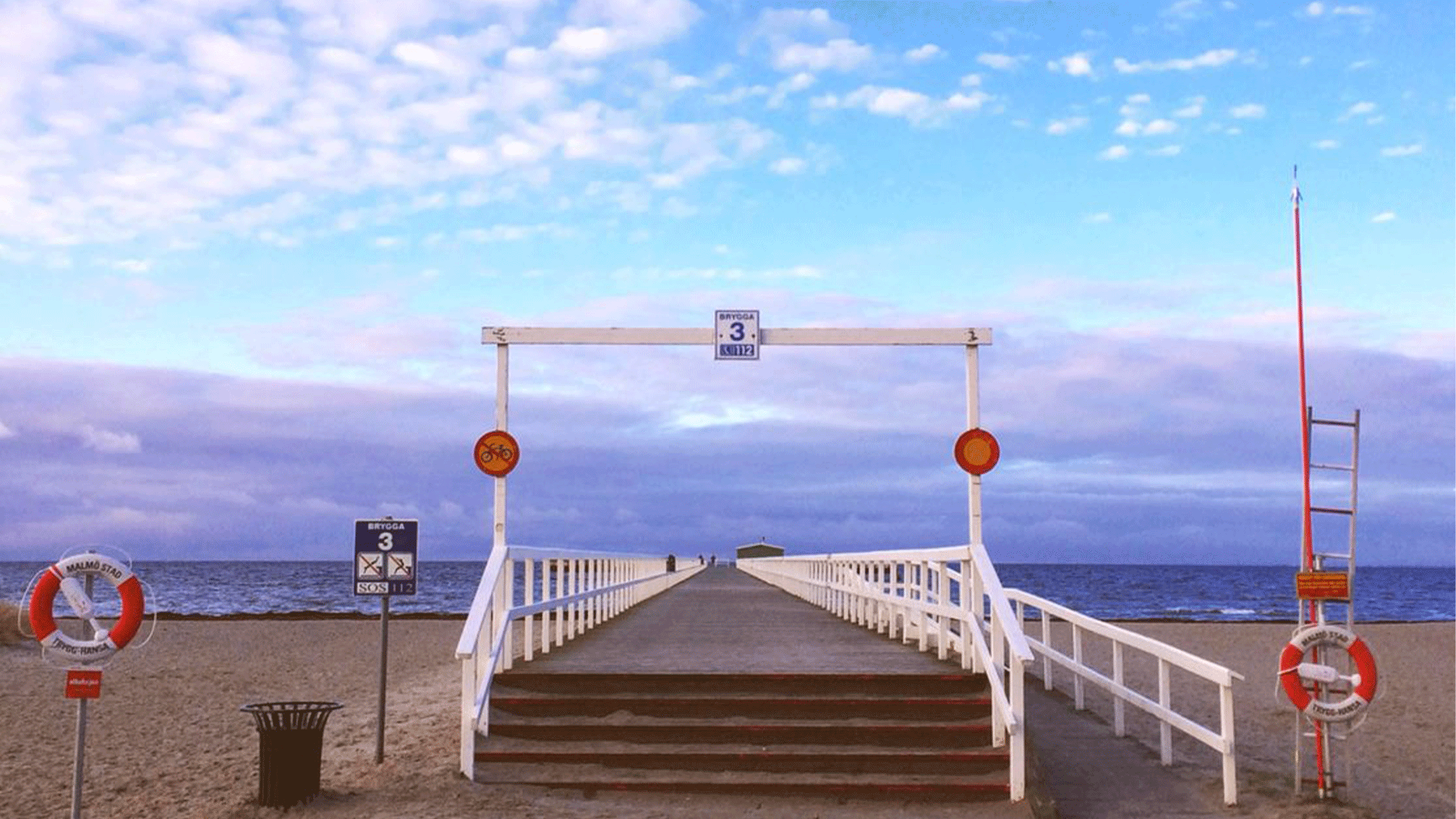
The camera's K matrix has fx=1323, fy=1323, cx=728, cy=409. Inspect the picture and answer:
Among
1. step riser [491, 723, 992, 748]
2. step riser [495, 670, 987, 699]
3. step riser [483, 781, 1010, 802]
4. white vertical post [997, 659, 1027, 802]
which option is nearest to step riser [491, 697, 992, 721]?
step riser [495, 670, 987, 699]

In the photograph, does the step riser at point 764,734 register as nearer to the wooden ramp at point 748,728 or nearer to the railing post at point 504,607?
the wooden ramp at point 748,728

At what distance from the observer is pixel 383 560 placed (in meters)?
10.3

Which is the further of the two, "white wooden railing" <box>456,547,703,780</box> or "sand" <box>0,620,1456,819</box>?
"white wooden railing" <box>456,547,703,780</box>

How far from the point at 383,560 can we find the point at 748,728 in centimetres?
311

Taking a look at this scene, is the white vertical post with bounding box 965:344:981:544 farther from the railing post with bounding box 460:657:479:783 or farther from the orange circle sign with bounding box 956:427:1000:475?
the railing post with bounding box 460:657:479:783

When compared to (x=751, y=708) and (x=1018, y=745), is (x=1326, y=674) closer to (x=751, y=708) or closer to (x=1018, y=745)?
(x=1018, y=745)

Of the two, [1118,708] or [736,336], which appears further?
[736,336]

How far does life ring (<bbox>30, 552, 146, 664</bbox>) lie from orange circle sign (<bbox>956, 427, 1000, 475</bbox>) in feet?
21.3

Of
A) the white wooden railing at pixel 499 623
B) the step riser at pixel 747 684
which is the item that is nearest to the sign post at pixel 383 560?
the white wooden railing at pixel 499 623

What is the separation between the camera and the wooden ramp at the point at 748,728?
924cm

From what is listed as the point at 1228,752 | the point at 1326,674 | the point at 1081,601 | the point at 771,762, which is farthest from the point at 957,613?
the point at 1081,601

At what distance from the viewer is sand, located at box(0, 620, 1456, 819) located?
8.87 m

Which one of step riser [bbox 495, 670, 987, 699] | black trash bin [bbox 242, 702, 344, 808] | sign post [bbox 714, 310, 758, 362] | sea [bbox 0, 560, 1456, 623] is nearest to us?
black trash bin [bbox 242, 702, 344, 808]

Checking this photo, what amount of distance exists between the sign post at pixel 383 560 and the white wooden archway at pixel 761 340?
1.15 meters
